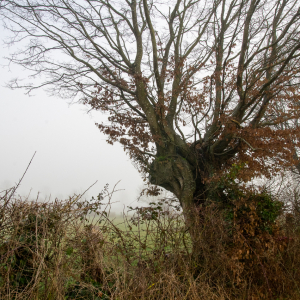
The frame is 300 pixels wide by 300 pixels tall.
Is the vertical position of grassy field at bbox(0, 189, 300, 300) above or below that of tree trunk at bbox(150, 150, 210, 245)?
below

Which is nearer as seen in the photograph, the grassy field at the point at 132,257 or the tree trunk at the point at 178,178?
the grassy field at the point at 132,257

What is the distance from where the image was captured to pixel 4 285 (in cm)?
350

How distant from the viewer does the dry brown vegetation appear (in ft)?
12.3

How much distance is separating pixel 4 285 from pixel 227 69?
8753 mm

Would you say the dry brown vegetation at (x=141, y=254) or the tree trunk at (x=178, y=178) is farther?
the tree trunk at (x=178, y=178)

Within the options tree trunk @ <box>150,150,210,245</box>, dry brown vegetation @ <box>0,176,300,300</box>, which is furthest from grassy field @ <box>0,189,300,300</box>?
tree trunk @ <box>150,150,210,245</box>

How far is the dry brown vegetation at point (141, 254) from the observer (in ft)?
12.3

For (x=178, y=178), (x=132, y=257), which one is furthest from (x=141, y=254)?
(x=178, y=178)

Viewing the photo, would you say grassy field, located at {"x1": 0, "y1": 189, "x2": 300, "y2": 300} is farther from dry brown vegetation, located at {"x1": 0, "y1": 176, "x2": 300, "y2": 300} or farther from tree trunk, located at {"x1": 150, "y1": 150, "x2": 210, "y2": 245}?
tree trunk, located at {"x1": 150, "y1": 150, "x2": 210, "y2": 245}

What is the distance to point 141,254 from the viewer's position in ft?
15.7

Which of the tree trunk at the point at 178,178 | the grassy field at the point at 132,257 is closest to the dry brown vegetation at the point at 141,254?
the grassy field at the point at 132,257

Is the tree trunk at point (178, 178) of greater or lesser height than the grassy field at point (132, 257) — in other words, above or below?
above

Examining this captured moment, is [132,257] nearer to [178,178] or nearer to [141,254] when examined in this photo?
[141,254]

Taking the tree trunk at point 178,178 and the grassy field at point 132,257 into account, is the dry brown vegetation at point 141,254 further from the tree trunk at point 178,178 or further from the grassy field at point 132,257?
the tree trunk at point 178,178
